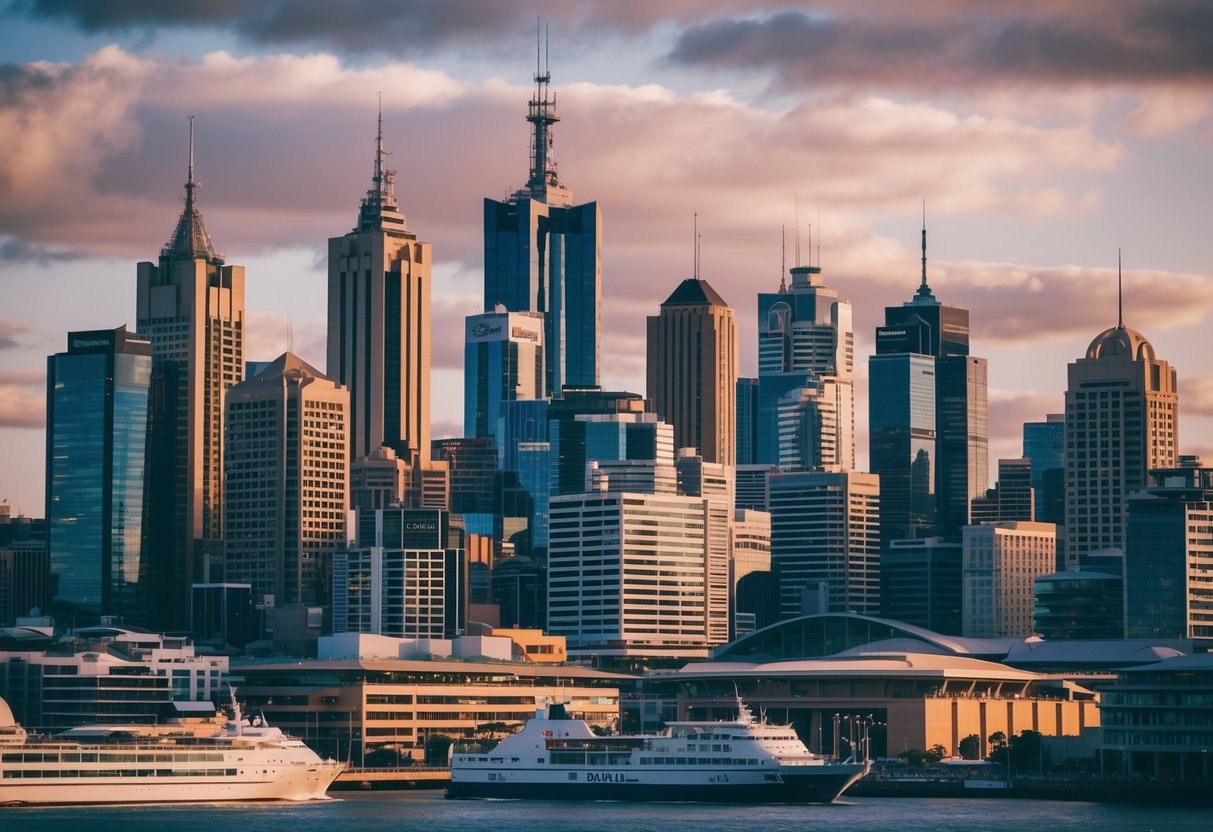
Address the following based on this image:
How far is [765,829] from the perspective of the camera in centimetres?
19725

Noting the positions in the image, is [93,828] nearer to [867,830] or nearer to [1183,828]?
[867,830]

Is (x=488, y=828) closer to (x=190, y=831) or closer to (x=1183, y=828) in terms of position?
(x=190, y=831)

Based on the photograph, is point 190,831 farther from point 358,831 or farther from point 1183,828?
point 1183,828

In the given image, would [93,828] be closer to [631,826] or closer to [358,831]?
[358,831]

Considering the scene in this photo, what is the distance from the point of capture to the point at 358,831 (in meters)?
198

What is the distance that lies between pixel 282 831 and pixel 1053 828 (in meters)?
59.1

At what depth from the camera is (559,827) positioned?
7869 inches

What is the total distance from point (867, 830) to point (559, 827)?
77.6 ft

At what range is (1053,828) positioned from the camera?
655 ft

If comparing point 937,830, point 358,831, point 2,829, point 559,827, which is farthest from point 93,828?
point 937,830

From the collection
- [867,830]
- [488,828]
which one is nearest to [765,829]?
[867,830]

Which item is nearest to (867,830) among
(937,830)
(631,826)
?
(937,830)

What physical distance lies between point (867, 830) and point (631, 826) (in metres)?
18.1

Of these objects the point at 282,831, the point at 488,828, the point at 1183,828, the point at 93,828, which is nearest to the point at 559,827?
the point at 488,828
